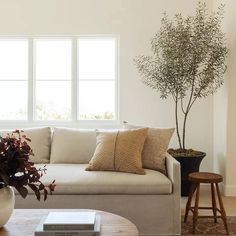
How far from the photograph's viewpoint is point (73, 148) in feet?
13.0

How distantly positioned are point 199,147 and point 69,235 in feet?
10.8

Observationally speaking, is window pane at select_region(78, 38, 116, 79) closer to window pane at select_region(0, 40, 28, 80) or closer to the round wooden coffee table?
window pane at select_region(0, 40, 28, 80)

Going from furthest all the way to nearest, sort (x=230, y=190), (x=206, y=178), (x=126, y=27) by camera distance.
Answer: (x=126, y=27) → (x=230, y=190) → (x=206, y=178)

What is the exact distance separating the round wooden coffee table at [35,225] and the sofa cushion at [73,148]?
1.38 m

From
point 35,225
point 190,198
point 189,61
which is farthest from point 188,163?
point 35,225

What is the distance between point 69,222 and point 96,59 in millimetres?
3351

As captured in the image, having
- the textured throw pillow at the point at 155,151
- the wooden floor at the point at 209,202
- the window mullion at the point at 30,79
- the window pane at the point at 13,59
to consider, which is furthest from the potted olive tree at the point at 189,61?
the window pane at the point at 13,59

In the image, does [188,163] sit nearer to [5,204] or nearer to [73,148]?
[73,148]

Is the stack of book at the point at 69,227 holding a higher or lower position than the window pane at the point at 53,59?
lower

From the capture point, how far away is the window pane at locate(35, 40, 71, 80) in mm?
5164

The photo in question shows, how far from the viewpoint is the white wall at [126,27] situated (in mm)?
4973

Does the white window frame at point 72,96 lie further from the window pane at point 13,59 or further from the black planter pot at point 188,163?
the black planter pot at point 188,163

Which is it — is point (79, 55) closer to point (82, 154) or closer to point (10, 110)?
point (10, 110)

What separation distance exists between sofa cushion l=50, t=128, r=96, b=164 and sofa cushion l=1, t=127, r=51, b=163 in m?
0.08
